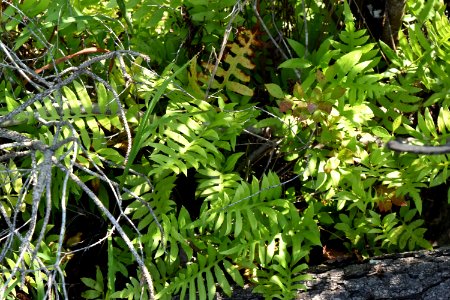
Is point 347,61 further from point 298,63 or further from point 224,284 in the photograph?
point 224,284

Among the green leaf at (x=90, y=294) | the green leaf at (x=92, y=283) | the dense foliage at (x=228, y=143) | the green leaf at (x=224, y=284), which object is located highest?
the dense foliage at (x=228, y=143)

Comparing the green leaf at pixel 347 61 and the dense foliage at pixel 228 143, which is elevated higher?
the green leaf at pixel 347 61

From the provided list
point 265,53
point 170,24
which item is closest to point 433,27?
point 265,53

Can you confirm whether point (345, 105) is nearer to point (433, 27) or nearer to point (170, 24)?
point (433, 27)

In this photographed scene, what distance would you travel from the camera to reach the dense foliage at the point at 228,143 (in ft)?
8.06

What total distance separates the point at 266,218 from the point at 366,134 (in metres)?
0.49

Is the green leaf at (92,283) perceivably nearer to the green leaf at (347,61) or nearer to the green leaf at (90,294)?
the green leaf at (90,294)

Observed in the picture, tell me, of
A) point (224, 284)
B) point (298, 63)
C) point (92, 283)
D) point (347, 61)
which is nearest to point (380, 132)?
point (347, 61)

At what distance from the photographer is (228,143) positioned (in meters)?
2.49

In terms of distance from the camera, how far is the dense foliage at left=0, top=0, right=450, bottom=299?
8.06 feet

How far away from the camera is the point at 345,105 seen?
2566 mm

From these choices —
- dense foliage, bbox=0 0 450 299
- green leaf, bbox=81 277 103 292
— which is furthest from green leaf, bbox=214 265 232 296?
green leaf, bbox=81 277 103 292

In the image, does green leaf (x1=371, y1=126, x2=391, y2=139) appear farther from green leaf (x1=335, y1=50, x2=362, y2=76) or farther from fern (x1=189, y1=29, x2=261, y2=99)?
fern (x1=189, y1=29, x2=261, y2=99)

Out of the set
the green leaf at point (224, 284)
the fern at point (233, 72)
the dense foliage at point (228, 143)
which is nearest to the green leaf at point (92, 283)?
the dense foliage at point (228, 143)
